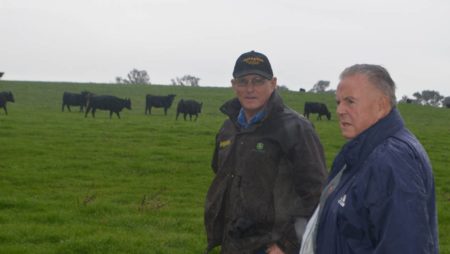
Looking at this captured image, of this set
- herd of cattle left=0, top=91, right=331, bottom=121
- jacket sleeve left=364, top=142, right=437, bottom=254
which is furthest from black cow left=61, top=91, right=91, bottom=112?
jacket sleeve left=364, top=142, right=437, bottom=254

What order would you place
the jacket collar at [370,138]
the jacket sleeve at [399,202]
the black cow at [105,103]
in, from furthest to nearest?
the black cow at [105,103] < the jacket collar at [370,138] < the jacket sleeve at [399,202]

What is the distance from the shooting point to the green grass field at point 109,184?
30.4 feet

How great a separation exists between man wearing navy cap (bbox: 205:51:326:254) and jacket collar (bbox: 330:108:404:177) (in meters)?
1.17

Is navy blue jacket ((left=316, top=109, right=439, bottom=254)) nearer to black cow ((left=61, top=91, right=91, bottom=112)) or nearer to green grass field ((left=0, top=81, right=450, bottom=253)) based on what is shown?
green grass field ((left=0, top=81, right=450, bottom=253))

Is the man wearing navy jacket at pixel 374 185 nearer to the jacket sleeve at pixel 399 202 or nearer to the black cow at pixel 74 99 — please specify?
the jacket sleeve at pixel 399 202

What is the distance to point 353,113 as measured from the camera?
3500mm

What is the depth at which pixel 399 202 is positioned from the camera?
304 cm

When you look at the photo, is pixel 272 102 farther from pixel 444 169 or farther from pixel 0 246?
pixel 444 169

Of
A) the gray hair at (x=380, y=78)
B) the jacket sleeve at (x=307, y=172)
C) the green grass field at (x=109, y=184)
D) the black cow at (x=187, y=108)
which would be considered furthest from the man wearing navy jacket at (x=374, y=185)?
the black cow at (x=187, y=108)

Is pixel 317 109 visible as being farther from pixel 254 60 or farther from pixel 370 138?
pixel 370 138

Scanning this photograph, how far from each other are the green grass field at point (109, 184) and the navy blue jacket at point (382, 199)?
575 cm

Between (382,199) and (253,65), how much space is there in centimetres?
210

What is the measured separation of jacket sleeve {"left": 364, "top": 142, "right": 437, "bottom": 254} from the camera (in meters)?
3.03

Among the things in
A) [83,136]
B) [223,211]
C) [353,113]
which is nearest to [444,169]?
[83,136]
